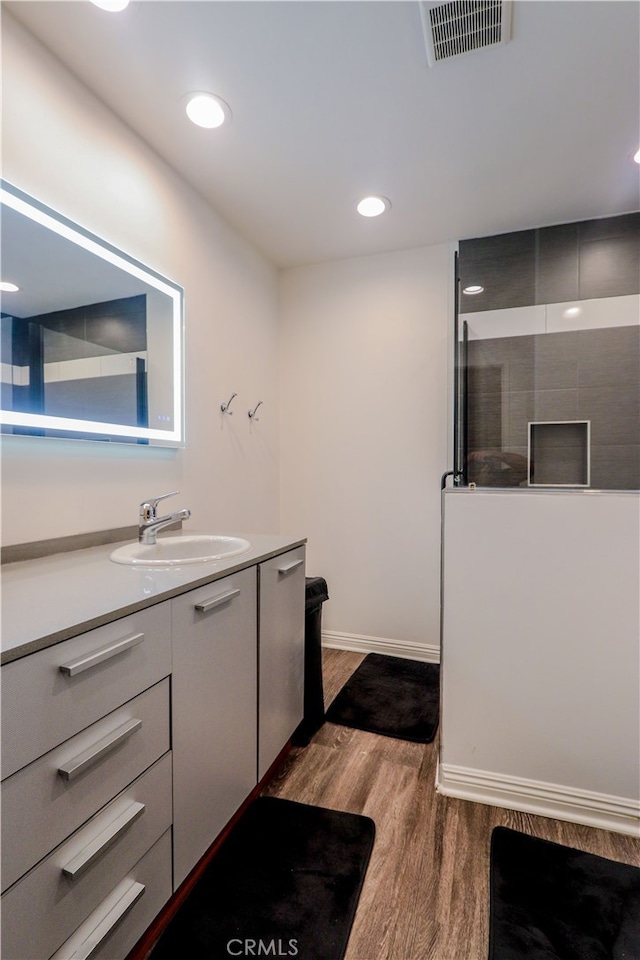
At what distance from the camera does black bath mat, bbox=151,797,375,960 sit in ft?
3.54

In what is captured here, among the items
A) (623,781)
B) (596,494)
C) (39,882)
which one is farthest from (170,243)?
(623,781)

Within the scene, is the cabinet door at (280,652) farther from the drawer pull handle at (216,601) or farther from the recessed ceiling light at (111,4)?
the recessed ceiling light at (111,4)

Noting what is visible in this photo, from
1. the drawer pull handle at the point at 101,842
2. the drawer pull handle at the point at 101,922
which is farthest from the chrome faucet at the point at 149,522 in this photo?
the drawer pull handle at the point at 101,922

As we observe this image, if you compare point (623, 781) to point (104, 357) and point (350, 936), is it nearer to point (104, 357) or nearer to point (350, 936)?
point (350, 936)

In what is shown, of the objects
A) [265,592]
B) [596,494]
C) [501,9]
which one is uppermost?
[501,9]

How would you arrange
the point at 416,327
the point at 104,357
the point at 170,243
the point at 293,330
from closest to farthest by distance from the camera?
the point at 104,357
the point at 170,243
the point at 416,327
the point at 293,330

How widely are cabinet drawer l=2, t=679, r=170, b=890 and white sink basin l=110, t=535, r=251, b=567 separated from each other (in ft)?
1.60

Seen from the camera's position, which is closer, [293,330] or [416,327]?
[416,327]

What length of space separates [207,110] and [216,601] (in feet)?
5.84

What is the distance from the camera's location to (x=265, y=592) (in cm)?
152

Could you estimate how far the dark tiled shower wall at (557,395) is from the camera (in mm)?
2125

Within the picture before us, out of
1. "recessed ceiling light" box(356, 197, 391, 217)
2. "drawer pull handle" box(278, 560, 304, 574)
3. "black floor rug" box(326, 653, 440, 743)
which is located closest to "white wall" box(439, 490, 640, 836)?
"black floor rug" box(326, 653, 440, 743)

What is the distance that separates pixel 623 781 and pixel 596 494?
0.95m

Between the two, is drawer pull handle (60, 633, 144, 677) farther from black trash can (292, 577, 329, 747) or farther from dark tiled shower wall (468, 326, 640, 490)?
dark tiled shower wall (468, 326, 640, 490)
